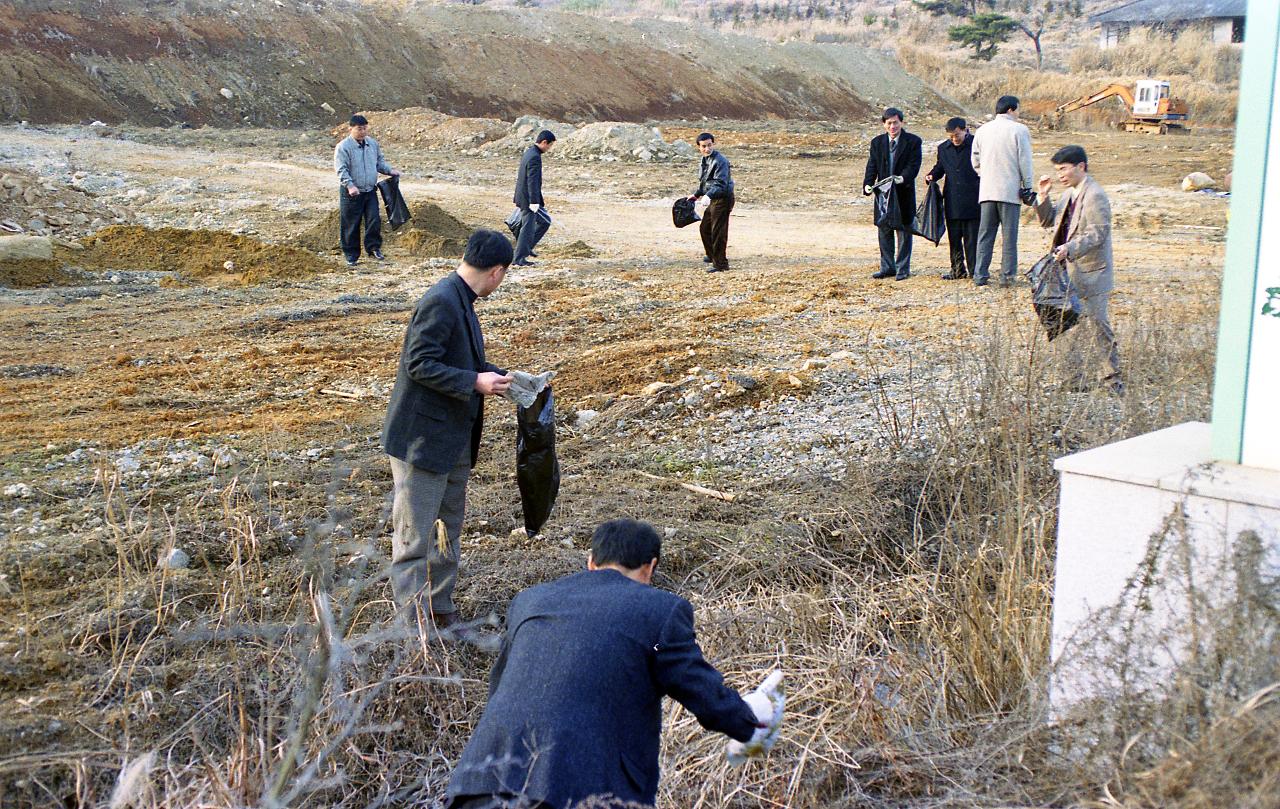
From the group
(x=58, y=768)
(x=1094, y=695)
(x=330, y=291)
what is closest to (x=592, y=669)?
(x=1094, y=695)

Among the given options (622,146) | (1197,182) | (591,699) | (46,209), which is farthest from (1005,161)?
(622,146)

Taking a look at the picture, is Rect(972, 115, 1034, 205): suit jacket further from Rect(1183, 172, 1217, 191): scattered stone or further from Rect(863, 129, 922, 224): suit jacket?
Rect(1183, 172, 1217, 191): scattered stone

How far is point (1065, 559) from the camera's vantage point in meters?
3.32

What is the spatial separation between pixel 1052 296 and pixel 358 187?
813 centimetres

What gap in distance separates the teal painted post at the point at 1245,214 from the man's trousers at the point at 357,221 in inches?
423

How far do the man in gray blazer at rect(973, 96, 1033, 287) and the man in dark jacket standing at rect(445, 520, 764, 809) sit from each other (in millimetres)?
7514

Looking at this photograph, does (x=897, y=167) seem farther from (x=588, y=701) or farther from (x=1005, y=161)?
(x=588, y=701)

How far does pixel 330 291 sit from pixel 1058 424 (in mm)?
8032

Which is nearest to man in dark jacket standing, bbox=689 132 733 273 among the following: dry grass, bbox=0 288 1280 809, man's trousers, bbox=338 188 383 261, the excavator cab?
man's trousers, bbox=338 188 383 261

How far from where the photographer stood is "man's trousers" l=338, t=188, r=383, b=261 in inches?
512

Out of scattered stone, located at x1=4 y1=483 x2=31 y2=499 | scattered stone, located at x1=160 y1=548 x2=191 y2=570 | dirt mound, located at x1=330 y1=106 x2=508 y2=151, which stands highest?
dirt mound, located at x1=330 y1=106 x2=508 y2=151

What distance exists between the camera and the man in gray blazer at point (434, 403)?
4.61 m

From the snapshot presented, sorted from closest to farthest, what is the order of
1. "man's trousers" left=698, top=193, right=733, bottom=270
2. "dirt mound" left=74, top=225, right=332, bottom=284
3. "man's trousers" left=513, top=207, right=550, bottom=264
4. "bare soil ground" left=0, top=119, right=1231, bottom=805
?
"bare soil ground" left=0, top=119, right=1231, bottom=805 < "man's trousers" left=698, top=193, right=733, bottom=270 < "man's trousers" left=513, top=207, right=550, bottom=264 < "dirt mound" left=74, top=225, right=332, bottom=284

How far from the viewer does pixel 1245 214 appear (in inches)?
124
